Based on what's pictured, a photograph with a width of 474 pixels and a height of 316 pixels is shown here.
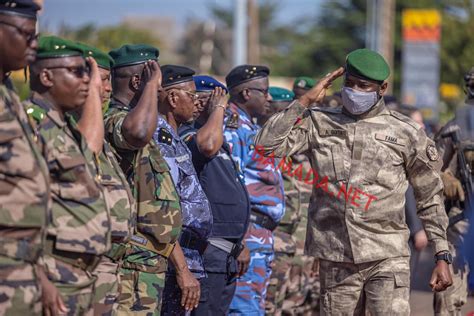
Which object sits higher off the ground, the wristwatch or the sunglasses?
the sunglasses

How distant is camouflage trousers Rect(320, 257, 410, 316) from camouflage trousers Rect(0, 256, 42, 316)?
9.85ft

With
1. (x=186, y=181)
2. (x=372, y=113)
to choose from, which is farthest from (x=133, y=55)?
(x=372, y=113)

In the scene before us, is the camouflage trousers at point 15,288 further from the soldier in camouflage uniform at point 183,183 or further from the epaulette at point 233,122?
the epaulette at point 233,122

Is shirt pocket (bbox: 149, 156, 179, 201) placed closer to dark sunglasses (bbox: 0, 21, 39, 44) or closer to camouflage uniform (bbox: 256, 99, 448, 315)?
camouflage uniform (bbox: 256, 99, 448, 315)

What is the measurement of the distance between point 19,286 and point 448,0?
175 ft

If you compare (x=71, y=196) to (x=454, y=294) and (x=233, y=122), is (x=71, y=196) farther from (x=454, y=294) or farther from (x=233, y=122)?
(x=454, y=294)

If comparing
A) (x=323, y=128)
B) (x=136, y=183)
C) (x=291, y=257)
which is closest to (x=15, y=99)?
(x=136, y=183)

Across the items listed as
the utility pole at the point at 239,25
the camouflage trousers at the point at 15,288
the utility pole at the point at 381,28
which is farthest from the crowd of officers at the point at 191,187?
the utility pole at the point at 381,28

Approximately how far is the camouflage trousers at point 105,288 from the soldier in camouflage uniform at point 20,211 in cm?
73

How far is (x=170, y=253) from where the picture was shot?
260 inches

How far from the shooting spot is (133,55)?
22.5 feet

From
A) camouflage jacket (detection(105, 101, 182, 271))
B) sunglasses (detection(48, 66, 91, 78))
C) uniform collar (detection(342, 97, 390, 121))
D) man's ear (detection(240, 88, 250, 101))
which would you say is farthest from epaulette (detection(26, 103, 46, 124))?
man's ear (detection(240, 88, 250, 101))

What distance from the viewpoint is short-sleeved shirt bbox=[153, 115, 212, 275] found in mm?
6871

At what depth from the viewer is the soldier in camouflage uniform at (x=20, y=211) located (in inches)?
185
